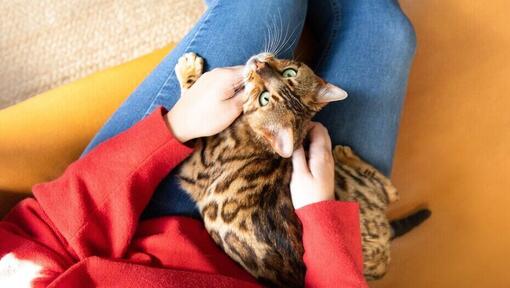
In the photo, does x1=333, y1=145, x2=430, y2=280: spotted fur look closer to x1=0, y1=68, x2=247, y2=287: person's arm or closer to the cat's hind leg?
the cat's hind leg

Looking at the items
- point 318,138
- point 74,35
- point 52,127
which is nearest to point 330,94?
point 318,138

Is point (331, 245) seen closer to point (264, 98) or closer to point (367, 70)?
point (264, 98)

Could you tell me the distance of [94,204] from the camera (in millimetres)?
859

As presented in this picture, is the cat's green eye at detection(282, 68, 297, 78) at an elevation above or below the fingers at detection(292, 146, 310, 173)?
above

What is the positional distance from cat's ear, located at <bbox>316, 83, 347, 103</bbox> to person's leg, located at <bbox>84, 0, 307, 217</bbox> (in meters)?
0.20

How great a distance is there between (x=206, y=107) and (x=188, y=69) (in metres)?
0.15

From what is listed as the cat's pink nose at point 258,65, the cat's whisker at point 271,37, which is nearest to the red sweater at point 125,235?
the cat's pink nose at point 258,65

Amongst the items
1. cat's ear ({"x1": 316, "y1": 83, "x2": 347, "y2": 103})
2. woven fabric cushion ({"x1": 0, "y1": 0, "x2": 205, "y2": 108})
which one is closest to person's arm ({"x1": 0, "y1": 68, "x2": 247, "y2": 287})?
cat's ear ({"x1": 316, "y1": 83, "x2": 347, "y2": 103})

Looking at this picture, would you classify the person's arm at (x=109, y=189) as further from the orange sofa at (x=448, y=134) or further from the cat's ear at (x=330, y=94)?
the cat's ear at (x=330, y=94)

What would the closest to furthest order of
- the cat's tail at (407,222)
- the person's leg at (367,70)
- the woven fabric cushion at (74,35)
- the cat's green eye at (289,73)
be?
the cat's green eye at (289,73), the person's leg at (367,70), the cat's tail at (407,222), the woven fabric cushion at (74,35)

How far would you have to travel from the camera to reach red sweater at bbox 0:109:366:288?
2.62ft

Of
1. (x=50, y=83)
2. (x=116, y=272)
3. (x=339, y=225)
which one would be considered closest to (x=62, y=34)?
(x=50, y=83)

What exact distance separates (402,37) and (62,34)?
1.15m

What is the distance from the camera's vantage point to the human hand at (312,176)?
89 cm
